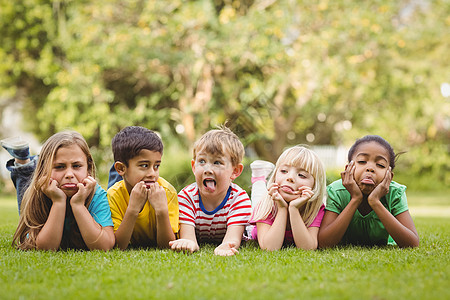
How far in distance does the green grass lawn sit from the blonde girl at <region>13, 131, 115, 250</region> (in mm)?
148

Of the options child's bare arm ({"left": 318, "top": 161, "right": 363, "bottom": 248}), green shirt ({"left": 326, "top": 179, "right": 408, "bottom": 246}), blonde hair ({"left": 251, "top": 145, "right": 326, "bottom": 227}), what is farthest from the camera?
green shirt ({"left": 326, "top": 179, "right": 408, "bottom": 246})

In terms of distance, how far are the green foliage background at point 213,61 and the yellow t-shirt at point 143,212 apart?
580 cm

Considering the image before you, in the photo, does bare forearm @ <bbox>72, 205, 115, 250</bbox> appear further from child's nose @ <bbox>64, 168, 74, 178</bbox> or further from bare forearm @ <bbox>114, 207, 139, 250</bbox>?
child's nose @ <bbox>64, 168, 74, 178</bbox>

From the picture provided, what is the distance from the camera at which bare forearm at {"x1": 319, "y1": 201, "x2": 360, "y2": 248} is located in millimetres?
3986

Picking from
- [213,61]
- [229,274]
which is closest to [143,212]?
[229,274]

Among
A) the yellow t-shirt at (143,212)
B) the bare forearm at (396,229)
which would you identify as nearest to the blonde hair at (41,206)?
the yellow t-shirt at (143,212)

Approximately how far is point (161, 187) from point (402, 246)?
2140 millimetres

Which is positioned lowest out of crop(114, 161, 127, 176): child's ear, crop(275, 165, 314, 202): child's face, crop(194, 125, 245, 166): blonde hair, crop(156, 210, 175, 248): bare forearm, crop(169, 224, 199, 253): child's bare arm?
crop(169, 224, 199, 253): child's bare arm

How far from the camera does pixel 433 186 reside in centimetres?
1947

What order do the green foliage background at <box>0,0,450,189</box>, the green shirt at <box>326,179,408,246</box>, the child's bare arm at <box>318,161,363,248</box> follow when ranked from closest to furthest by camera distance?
the child's bare arm at <box>318,161,363,248</box>
the green shirt at <box>326,179,408,246</box>
the green foliage background at <box>0,0,450,189</box>

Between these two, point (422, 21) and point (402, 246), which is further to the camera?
point (422, 21)

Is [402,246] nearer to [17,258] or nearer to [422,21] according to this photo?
[17,258]

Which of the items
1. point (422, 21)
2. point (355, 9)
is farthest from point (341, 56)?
point (422, 21)

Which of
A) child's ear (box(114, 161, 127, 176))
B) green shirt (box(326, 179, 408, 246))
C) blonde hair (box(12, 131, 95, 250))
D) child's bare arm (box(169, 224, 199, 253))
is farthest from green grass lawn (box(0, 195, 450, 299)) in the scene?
child's ear (box(114, 161, 127, 176))
